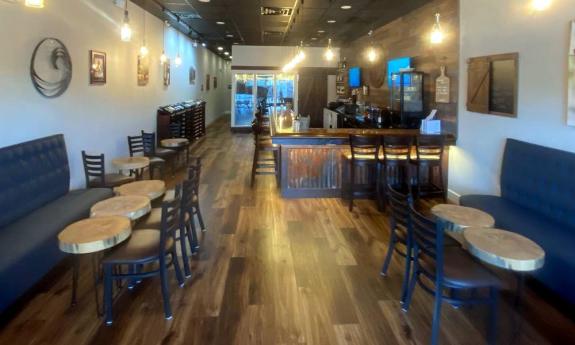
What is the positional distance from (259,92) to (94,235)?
12.4m

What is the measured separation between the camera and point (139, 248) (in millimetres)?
2980

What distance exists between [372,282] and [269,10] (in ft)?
18.8

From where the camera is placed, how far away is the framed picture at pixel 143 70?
756 centimetres

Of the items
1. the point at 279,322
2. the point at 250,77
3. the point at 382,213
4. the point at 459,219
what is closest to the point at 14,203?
the point at 279,322

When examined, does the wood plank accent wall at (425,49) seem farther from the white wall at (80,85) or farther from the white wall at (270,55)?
the white wall at (80,85)

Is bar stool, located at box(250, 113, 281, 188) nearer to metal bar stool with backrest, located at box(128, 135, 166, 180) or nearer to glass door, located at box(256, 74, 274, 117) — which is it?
metal bar stool with backrest, located at box(128, 135, 166, 180)

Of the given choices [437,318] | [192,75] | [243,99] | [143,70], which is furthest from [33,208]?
[243,99]

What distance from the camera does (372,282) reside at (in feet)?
11.4

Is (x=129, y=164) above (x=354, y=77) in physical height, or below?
below

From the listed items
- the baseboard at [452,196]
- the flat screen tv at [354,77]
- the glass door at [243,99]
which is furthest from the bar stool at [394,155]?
the glass door at [243,99]

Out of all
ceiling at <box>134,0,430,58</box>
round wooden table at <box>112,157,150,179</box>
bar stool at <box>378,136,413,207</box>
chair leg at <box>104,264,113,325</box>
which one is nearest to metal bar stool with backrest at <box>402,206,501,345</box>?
chair leg at <box>104,264,113,325</box>

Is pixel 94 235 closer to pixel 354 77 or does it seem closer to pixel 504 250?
pixel 504 250

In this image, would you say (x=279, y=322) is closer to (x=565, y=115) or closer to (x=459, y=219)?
(x=459, y=219)

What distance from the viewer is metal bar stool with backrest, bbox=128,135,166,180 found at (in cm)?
652
